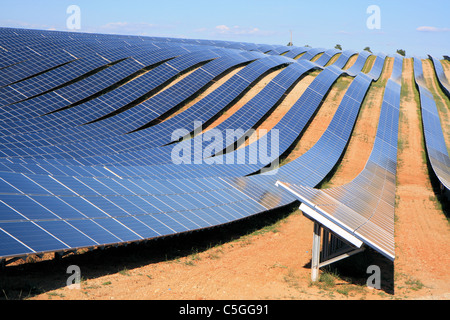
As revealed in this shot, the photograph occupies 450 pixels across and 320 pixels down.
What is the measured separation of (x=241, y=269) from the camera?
1897 centimetres

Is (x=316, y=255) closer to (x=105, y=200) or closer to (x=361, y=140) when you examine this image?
(x=105, y=200)

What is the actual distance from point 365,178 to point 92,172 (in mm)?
16177

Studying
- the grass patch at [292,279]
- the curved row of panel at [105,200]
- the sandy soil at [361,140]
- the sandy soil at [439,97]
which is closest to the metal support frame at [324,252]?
the grass patch at [292,279]

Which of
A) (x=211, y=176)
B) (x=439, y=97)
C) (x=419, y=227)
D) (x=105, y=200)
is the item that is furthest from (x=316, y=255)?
(x=439, y=97)

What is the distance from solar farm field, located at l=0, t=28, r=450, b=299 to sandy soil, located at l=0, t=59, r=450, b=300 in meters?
0.10

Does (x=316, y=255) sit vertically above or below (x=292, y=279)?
above

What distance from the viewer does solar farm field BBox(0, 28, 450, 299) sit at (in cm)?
1656

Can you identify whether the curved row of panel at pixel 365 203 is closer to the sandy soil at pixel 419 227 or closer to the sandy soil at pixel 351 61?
the sandy soil at pixel 419 227

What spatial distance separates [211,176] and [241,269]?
10.3m

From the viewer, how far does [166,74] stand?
49.5 meters

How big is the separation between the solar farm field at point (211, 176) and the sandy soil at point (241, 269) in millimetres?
97

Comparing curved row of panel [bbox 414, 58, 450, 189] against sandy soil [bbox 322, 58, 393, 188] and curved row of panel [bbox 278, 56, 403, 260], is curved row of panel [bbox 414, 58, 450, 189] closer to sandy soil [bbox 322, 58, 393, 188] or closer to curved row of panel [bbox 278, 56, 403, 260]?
curved row of panel [bbox 278, 56, 403, 260]

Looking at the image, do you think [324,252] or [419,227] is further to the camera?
[419,227]

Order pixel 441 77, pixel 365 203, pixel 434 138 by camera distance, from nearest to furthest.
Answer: pixel 365 203, pixel 434 138, pixel 441 77
